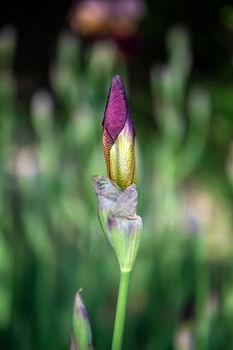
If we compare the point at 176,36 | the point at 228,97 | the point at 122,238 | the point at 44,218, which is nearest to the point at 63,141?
the point at 44,218

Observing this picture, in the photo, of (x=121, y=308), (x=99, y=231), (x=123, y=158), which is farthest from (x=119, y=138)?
(x=99, y=231)

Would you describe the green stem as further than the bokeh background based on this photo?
No

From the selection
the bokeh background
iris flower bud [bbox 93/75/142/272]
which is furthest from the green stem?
the bokeh background

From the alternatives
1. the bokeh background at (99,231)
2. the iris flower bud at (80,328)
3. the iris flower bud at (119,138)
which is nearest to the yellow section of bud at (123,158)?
the iris flower bud at (119,138)

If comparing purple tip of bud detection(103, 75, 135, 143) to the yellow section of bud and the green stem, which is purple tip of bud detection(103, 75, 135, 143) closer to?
the yellow section of bud

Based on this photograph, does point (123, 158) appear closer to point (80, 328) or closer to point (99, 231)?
point (80, 328)

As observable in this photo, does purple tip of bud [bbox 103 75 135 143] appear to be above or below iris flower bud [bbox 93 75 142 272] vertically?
above

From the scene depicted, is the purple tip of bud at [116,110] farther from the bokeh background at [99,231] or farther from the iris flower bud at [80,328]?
the bokeh background at [99,231]
